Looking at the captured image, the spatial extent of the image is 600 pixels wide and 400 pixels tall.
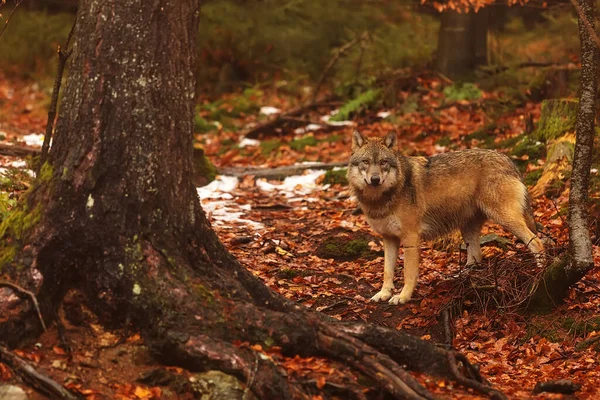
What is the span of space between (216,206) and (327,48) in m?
11.7

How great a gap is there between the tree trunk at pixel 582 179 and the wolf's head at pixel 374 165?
2.14m

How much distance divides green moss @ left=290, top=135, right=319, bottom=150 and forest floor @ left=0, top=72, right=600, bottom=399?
0.09 ft

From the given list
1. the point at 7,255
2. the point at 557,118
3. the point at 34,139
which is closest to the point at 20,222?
the point at 7,255

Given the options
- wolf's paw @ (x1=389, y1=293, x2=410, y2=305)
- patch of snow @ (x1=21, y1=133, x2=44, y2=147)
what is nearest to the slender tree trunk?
wolf's paw @ (x1=389, y1=293, x2=410, y2=305)

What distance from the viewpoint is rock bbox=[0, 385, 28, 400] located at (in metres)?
5.17

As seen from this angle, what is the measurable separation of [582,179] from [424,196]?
7.47ft

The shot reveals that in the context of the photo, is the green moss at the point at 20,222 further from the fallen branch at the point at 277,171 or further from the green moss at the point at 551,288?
the fallen branch at the point at 277,171

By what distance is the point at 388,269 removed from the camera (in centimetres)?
920

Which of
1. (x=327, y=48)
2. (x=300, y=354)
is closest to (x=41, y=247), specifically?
(x=300, y=354)

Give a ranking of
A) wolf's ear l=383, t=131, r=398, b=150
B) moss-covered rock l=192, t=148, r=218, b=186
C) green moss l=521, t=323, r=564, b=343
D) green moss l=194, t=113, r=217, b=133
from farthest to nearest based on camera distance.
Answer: green moss l=194, t=113, r=217, b=133
moss-covered rock l=192, t=148, r=218, b=186
wolf's ear l=383, t=131, r=398, b=150
green moss l=521, t=323, r=564, b=343

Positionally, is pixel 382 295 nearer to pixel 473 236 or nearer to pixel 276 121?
pixel 473 236

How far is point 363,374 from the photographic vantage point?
585 cm

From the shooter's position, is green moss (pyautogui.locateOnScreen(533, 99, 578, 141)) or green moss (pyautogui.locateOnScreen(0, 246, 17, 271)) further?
green moss (pyautogui.locateOnScreen(533, 99, 578, 141))

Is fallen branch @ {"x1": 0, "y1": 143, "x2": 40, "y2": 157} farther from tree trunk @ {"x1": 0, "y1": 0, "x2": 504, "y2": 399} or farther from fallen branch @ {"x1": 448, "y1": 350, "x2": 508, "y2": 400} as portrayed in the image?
fallen branch @ {"x1": 448, "y1": 350, "x2": 508, "y2": 400}
